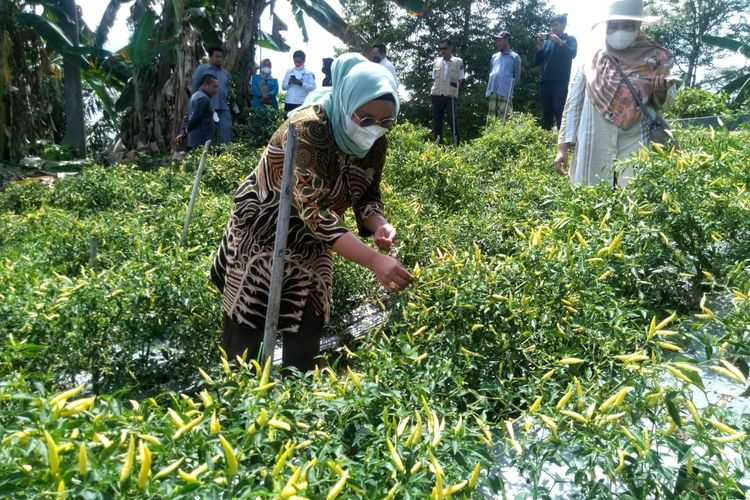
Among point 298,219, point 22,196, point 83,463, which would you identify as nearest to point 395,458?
point 83,463

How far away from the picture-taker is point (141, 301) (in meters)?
2.76

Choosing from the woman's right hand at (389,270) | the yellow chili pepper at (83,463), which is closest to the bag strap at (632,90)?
the woman's right hand at (389,270)

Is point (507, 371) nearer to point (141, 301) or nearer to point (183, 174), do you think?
point (141, 301)

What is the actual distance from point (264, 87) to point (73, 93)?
4.83 metres

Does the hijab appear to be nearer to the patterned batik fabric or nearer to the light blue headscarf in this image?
the patterned batik fabric

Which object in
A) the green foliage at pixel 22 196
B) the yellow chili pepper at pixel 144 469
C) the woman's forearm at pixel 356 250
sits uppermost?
the woman's forearm at pixel 356 250

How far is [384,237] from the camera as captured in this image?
8.22ft

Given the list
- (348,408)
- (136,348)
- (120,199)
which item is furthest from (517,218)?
(120,199)

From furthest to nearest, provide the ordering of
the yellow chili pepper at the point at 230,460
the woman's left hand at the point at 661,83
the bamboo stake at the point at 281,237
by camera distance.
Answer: the woman's left hand at the point at 661,83
the bamboo stake at the point at 281,237
the yellow chili pepper at the point at 230,460

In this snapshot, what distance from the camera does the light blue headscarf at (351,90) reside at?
218 cm

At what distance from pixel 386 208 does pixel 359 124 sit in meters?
2.48

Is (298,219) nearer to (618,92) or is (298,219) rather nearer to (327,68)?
(618,92)

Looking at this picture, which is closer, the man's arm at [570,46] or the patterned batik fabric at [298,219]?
the patterned batik fabric at [298,219]

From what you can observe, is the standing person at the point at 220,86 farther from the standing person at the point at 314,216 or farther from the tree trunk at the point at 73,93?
the standing person at the point at 314,216
